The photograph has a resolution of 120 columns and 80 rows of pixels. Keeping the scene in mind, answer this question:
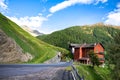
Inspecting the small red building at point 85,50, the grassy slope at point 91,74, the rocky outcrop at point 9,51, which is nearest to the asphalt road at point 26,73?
the grassy slope at point 91,74

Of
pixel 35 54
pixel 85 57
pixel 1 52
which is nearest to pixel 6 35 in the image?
pixel 1 52

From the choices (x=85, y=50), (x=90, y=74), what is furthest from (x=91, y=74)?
(x=85, y=50)

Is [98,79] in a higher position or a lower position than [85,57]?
lower

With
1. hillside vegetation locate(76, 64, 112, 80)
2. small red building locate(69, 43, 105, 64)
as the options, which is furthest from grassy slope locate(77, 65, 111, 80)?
small red building locate(69, 43, 105, 64)

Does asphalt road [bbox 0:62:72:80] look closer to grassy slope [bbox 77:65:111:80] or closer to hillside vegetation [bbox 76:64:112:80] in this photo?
hillside vegetation [bbox 76:64:112:80]

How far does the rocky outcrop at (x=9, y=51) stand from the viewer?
6881cm

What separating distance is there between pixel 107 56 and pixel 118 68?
6.53m

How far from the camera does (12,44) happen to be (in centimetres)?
7538

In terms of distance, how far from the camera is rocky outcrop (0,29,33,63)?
68.8 metres

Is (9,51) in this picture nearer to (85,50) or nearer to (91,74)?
(91,74)

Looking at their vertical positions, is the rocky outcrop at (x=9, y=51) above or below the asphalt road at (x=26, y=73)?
above

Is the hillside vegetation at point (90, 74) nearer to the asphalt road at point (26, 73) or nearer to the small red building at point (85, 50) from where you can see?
the asphalt road at point (26, 73)

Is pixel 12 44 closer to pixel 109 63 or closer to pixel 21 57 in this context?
pixel 21 57

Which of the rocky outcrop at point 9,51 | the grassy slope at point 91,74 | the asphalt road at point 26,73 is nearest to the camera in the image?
the asphalt road at point 26,73
